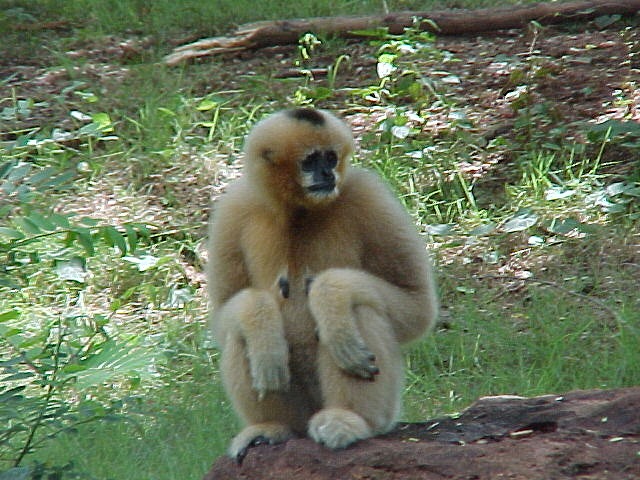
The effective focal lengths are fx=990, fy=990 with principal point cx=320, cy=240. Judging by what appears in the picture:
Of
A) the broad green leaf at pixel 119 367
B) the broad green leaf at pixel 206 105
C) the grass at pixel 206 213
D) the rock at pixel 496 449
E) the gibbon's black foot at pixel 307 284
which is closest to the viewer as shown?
the rock at pixel 496 449

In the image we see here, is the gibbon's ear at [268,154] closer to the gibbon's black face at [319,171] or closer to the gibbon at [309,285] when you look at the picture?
the gibbon at [309,285]

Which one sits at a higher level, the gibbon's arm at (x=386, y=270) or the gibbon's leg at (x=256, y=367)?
the gibbon's arm at (x=386, y=270)

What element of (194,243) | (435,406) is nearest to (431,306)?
(435,406)

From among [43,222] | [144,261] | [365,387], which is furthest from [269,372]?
[144,261]

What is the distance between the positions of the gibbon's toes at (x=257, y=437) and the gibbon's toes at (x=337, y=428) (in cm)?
19

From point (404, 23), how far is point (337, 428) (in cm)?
555

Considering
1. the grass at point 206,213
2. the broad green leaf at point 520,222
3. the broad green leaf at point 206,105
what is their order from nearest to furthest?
1. the grass at point 206,213
2. the broad green leaf at point 520,222
3. the broad green leaf at point 206,105

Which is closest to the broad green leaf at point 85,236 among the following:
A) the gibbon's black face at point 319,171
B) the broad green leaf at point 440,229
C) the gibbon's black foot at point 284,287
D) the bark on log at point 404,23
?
the gibbon's black foot at point 284,287

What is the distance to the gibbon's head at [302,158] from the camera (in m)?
3.93

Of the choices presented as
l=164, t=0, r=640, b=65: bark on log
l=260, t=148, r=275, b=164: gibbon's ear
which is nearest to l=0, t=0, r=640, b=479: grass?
l=164, t=0, r=640, b=65: bark on log

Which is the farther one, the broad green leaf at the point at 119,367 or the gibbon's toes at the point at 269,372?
the broad green leaf at the point at 119,367

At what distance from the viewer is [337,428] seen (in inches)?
139

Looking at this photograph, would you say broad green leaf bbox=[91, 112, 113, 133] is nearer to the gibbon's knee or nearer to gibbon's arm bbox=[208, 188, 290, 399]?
gibbon's arm bbox=[208, 188, 290, 399]

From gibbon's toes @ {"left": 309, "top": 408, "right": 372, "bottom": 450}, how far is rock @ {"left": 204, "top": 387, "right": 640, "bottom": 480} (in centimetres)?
4
